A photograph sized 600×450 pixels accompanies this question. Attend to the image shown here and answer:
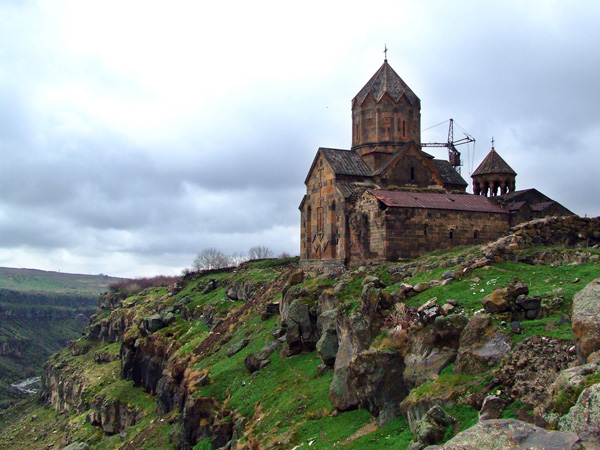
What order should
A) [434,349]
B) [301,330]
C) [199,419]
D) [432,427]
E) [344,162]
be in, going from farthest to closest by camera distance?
[344,162], [199,419], [301,330], [434,349], [432,427]

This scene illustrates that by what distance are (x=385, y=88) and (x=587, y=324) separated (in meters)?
30.1

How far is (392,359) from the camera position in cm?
1470

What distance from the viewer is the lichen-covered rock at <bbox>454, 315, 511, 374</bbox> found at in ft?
39.3

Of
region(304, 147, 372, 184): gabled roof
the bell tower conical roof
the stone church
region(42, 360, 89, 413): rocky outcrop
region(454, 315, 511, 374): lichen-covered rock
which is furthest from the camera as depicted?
region(42, 360, 89, 413): rocky outcrop

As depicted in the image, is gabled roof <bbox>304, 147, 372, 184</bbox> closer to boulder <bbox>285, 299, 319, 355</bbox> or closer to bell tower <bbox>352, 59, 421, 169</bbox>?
bell tower <bbox>352, 59, 421, 169</bbox>

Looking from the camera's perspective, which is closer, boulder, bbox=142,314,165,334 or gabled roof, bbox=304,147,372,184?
gabled roof, bbox=304,147,372,184

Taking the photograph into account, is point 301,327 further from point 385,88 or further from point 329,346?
point 385,88

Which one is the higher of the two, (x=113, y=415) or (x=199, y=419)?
(x=199, y=419)

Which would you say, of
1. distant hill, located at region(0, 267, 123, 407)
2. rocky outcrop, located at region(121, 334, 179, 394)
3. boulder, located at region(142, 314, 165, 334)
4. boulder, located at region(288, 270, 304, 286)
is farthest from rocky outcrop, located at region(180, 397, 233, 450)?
distant hill, located at region(0, 267, 123, 407)

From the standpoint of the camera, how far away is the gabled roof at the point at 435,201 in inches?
1125

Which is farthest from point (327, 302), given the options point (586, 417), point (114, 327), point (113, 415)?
point (114, 327)

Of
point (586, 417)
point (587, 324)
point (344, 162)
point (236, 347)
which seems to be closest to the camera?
point (586, 417)

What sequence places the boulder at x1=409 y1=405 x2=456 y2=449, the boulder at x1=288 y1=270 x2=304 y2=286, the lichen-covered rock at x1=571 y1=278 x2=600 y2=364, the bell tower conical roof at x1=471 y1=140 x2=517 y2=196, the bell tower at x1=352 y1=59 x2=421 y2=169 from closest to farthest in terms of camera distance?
1. the lichen-covered rock at x1=571 y1=278 x2=600 y2=364
2. the boulder at x1=409 y1=405 x2=456 y2=449
3. the boulder at x1=288 y1=270 x2=304 y2=286
4. the bell tower at x1=352 y1=59 x2=421 y2=169
5. the bell tower conical roof at x1=471 y1=140 x2=517 y2=196

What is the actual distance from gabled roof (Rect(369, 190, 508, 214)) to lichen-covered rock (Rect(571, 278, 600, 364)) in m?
17.7
